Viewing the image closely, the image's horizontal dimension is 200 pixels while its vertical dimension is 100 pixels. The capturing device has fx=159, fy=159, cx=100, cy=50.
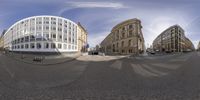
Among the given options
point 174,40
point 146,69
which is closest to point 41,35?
point 174,40

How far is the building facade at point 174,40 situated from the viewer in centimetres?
294

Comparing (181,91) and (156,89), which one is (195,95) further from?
(156,89)

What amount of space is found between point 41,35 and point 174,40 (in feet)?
9.10

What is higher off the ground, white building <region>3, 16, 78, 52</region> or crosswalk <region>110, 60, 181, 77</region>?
white building <region>3, 16, 78, 52</region>

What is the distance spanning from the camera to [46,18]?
2365 mm

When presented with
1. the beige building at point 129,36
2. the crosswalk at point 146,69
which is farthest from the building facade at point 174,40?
the crosswalk at point 146,69

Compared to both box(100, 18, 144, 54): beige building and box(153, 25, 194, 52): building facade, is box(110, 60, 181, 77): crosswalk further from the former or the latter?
box(100, 18, 144, 54): beige building

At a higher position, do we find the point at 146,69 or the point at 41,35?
the point at 41,35

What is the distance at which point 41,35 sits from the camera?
2203 millimetres

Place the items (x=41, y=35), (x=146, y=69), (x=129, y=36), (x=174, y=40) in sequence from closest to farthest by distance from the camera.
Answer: (x=41, y=35)
(x=129, y=36)
(x=174, y=40)
(x=146, y=69)

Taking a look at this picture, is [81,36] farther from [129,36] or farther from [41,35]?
[129,36]

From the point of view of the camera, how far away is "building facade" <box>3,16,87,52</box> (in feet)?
6.92

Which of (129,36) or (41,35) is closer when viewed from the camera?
(41,35)

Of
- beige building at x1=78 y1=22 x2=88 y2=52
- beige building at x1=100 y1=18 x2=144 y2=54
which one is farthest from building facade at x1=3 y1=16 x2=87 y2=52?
beige building at x1=100 y1=18 x2=144 y2=54
